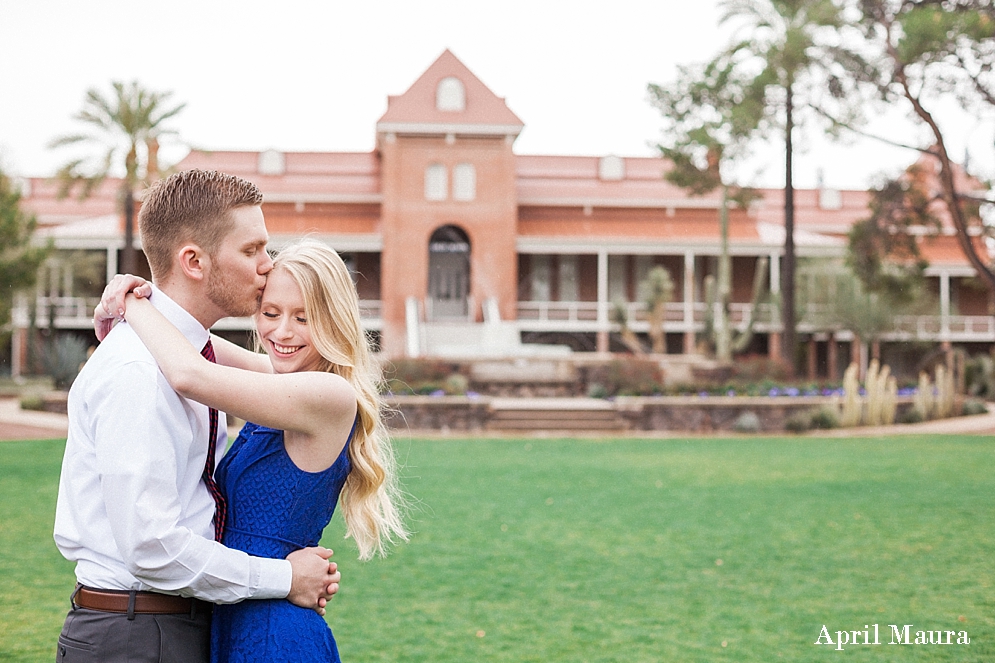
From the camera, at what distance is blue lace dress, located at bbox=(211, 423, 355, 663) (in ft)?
7.75

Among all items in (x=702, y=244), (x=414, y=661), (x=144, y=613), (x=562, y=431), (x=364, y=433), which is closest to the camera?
A: (x=144, y=613)

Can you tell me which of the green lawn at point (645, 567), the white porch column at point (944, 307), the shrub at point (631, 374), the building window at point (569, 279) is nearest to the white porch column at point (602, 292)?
the building window at point (569, 279)

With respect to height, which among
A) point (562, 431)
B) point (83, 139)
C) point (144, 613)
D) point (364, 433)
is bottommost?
point (562, 431)

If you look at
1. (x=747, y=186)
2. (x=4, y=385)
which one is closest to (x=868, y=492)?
(x=747, y=186)

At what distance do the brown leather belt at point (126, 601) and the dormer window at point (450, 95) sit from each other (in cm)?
3229

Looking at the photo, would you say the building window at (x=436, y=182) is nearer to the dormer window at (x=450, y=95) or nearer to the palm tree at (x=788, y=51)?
the dormer window at (x=450, y=95)

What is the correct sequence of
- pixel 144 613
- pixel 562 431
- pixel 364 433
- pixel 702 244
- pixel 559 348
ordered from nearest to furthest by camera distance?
pixel 144 613, pixel 364 433, pixel 562 431, pixel 559 348, pixel 702 244

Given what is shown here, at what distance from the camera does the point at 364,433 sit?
8.43 ft

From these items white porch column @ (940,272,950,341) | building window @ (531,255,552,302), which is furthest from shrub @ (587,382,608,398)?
white porch column @ (940,272,950,341)

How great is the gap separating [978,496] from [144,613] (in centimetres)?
1005

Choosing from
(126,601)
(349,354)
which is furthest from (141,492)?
(349,354)

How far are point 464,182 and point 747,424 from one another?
16437 millimetres

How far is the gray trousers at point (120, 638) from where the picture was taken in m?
2.21

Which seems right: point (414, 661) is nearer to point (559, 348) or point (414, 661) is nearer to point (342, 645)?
point (342, 645)
